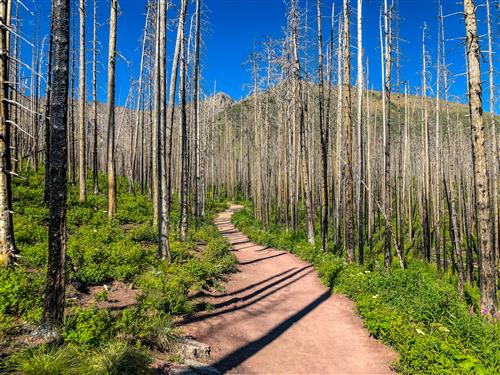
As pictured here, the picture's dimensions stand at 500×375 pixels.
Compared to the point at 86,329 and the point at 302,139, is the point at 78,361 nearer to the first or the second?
the point at 86,329

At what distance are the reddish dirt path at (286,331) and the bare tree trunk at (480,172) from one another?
2663mm

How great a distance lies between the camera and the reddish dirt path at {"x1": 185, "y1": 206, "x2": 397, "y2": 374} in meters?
5.40

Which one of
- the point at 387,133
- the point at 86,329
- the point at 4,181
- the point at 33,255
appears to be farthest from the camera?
the point at 387,133

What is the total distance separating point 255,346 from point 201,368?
1.48 metres

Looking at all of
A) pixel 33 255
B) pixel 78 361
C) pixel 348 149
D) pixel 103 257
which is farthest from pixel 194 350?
pixel 348 149

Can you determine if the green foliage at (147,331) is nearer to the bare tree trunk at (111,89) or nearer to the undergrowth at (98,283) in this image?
the undergrowth at (98,283)

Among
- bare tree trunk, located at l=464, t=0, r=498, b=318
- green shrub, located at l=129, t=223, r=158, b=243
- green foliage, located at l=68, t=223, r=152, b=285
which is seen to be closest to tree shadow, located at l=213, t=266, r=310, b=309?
green foliage, located at l=68, t=223, r=152, b=285

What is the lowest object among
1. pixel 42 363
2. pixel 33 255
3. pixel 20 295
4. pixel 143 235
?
pixel 42 363

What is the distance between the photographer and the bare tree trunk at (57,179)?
14.0 ft

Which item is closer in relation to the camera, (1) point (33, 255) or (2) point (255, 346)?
(2) point (255, 346)

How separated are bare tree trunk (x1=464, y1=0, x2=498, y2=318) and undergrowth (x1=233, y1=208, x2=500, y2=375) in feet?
1.99

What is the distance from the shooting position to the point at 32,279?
5.91 meters

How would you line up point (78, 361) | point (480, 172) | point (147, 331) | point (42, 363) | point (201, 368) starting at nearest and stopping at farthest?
point (42, 363) → point (78, 361) → point (201, 368) → point (147, 331) → point (480, 172)

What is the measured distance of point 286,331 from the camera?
670 cm
